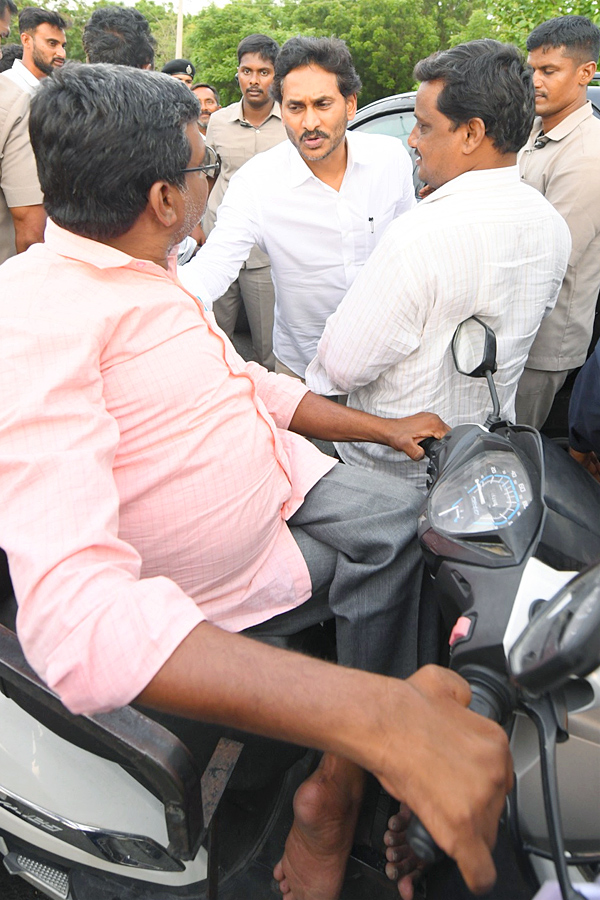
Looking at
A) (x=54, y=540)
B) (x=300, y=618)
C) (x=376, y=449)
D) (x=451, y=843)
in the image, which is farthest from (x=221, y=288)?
(x=451, y=843)

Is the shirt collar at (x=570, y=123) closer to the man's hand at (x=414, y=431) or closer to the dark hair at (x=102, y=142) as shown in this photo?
the man's hand at (x=414, y=431)

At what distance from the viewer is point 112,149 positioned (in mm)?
1363

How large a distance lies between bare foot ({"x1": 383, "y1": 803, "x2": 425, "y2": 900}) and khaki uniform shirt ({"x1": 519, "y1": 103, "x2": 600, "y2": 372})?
2060mm

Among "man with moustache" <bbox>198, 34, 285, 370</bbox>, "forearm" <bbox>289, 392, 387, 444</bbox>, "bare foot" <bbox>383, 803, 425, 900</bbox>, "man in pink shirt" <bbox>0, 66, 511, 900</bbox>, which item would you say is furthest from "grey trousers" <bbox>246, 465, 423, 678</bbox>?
"man with moustache" <bbox>198, 34, 285, 370</bbox>

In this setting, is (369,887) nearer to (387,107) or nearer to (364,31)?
(387,107)

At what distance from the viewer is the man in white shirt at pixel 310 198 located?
277 cm

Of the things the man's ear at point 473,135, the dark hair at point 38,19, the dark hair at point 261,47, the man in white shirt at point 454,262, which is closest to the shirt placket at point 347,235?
the man in white shirt at point 454,262

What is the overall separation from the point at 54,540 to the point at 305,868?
2.96 ft

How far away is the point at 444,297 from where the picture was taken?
1811 mm

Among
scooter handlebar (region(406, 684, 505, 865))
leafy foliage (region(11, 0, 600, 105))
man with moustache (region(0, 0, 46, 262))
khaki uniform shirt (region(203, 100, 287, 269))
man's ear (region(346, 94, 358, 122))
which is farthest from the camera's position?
leafy foliage (region(11, 0, 600, 105))

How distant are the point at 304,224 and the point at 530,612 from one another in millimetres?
2131

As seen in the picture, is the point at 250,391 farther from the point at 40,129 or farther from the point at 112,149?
the point at 40,129

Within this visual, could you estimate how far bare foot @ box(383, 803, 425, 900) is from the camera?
4.62 ft

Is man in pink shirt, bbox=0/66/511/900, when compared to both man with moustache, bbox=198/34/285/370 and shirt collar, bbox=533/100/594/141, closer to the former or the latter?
shirt collar, bbox=533/100/594/141
